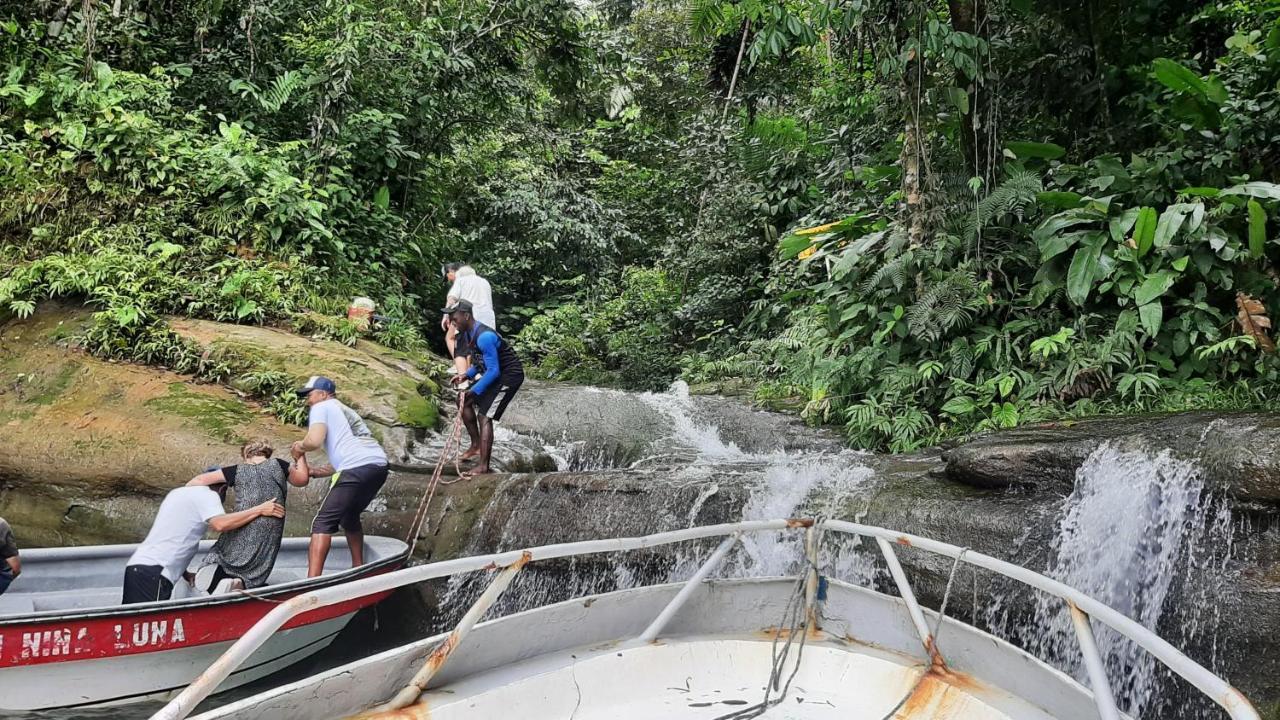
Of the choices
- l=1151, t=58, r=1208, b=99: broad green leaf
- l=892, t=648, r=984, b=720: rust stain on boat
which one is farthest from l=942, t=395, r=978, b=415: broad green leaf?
l=892, t=648, r=984, b=720: rust stain on boat

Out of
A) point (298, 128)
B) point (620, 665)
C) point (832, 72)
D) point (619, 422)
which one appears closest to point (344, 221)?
point (298, 128)

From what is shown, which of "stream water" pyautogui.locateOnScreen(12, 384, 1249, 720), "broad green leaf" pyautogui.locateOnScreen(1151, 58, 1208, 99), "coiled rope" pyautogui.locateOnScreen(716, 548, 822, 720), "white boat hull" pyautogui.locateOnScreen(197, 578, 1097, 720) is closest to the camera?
"white boat hull" pyautogui.locateOnScreen(197, 578, 1097, 720)

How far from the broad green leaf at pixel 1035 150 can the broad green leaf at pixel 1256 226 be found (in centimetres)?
238

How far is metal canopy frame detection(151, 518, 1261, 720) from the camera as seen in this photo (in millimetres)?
2354

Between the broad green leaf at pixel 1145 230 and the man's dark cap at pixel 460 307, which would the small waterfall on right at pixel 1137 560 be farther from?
the man's dark cap at pixel 460 307

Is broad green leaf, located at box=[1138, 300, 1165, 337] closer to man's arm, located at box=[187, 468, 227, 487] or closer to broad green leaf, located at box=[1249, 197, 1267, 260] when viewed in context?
broad green leaf, located at box=[1249, 197, 1267, 260]

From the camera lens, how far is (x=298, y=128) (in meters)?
14.2

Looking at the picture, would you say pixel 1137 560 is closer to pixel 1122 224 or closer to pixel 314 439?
pixel 1122 224

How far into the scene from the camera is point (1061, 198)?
849 centimetres

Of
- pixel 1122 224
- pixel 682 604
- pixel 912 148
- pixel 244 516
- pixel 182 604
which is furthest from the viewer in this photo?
pixel 912 148

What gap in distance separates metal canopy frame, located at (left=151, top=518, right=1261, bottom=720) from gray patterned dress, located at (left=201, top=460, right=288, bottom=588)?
334 cm

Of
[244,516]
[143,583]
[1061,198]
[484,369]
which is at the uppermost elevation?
[1061,198]

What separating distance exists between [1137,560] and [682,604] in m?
3.07

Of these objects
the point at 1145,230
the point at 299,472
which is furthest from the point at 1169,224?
the point at 299,472
